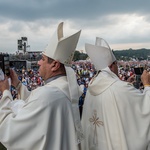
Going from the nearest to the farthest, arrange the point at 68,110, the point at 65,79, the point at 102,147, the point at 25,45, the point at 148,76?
the point at 68,110, the point at 65,79, the point at 102,147, the point at 148,76, the point at 25,45

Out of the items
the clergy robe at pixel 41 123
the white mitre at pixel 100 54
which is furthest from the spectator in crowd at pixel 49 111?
the white mitre at pixel 100 54

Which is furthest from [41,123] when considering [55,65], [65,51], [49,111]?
[65,51]

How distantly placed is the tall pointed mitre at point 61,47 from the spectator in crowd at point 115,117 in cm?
90

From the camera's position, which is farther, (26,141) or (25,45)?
(25,45)

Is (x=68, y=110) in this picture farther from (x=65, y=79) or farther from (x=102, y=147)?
(x=102, y=147)

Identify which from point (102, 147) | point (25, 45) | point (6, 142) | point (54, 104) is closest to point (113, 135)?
point (102, 147)

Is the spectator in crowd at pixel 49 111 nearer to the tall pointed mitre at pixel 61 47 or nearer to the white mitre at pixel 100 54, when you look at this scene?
the tall pointed mitre at pixel 61 47

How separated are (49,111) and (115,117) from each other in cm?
122

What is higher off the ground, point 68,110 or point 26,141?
point 68,110

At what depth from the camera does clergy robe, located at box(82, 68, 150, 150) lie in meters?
3.43

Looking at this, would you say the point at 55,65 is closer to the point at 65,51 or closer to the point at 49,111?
the point at 65,51

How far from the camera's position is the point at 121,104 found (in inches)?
136

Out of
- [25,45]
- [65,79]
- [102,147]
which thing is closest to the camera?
[65,79]

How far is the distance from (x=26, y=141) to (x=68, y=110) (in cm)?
46
